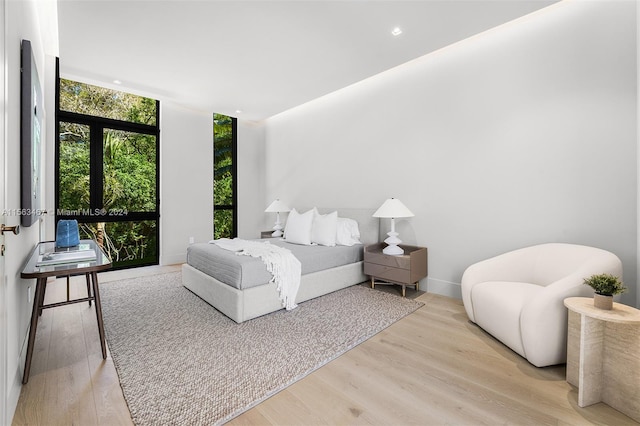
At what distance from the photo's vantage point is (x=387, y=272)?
346 centimetres

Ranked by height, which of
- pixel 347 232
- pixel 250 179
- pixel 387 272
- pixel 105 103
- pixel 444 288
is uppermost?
pixel 105 103

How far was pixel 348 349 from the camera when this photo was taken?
2.16m

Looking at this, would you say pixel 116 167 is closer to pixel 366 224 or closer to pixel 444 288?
pixel 366 224

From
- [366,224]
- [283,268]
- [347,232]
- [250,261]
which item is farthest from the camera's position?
[366,224]

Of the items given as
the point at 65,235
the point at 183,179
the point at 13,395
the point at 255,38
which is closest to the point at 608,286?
the point at 13,395

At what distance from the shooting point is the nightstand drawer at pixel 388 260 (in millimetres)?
3293

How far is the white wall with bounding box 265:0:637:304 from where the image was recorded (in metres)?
2.45

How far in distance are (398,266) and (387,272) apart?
0.57 ft

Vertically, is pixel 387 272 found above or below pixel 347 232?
below

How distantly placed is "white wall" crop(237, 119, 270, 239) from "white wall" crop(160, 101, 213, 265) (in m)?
0.66

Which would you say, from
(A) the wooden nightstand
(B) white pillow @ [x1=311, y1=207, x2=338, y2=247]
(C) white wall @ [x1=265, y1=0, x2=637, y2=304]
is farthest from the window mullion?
(A) the wooden nightstand

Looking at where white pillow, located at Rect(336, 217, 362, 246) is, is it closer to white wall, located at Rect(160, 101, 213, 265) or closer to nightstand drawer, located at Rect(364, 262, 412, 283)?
nightstand drawer, located at Rect(364, 262, 412, 283)

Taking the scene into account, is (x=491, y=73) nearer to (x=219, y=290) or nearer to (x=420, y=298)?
(x=420, y=298)

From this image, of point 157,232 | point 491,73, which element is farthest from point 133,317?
point 491,73
